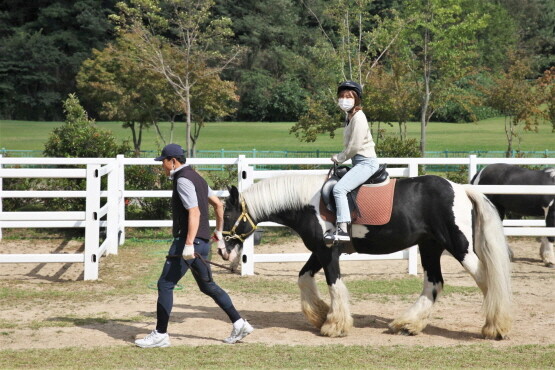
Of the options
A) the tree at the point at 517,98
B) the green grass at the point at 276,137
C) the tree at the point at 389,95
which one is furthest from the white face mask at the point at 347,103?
the green grass at the point at 276,137

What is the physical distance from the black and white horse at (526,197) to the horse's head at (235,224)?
618cm

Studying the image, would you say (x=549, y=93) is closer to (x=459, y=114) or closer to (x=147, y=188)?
(x=147, y=188)

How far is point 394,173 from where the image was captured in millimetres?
10562

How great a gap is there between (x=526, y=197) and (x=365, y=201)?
585cm

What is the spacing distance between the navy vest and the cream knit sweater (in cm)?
139

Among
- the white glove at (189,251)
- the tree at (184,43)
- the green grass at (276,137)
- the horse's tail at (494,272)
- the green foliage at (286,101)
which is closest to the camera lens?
the white glove at (189,251)

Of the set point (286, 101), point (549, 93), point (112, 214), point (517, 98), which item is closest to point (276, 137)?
point (286, 101)

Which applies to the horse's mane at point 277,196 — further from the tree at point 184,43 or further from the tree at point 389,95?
the tree at point 389,95

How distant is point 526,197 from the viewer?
39.5 feet

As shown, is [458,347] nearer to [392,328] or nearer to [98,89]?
[392,328]

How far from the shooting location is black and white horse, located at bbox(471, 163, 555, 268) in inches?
463

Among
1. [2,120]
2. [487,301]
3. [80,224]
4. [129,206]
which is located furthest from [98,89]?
[2,120]

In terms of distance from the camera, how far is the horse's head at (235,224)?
7055 millimetres

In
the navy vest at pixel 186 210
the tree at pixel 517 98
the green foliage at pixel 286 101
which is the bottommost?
the navy vest at pixel 186 210
